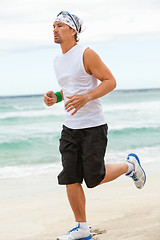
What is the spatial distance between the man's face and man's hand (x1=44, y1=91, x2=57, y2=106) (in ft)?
1.56

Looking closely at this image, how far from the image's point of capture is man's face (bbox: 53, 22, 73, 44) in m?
3.23

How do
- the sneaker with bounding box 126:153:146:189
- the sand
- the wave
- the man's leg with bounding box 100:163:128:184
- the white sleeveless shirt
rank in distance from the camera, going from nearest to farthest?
the white sleeveless shirt, the man's leg with bounding box 100:163:128:184, the sand, the sneaker with bounding box 126:153:146:189, the wave

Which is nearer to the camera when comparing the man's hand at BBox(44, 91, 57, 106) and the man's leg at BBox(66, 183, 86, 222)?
the man's leg at BBox(66, 183, 86, 222)

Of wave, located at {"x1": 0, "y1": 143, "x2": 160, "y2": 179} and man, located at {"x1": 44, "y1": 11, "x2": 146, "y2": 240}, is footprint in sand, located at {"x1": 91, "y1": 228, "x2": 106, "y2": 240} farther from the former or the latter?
wave, located at {"x1": 0, "y1": 143, "x2": 160, "y2": 179}

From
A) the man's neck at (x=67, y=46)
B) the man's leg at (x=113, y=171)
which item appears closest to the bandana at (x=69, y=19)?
the man's neck at (x=67, y=46)

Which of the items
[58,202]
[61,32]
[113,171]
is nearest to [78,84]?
[61,32]

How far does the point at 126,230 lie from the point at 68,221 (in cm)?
76

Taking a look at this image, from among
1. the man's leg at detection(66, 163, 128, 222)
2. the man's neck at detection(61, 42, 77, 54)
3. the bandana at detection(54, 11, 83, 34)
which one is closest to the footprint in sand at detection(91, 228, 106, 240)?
the man's leg at detection(66, 163, 128, 222)

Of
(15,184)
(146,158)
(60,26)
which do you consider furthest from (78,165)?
(146,158)

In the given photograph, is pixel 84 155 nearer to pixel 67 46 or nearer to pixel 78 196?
pixel 78 196

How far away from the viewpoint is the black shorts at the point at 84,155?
3.15 meters

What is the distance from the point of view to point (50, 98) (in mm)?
3363

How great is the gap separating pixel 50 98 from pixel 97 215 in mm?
1514

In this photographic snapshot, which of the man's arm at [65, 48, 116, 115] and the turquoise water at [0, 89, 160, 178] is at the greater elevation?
the man's arm at [65, 48, 116, 115]
